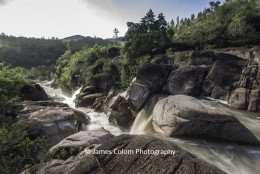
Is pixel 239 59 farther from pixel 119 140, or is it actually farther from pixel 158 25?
pixel 119 140

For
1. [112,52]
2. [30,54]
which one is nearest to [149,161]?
[112,52]

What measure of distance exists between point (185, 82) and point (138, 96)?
5536 millimetres

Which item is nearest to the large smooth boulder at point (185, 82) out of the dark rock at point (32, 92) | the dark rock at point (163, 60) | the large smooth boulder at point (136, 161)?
the dark rock at point (163, 60)

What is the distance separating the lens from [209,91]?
928 inches

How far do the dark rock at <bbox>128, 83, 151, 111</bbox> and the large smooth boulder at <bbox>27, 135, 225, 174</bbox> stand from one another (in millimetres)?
12110

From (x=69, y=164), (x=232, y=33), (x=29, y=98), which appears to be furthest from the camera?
(x=232, y=33)

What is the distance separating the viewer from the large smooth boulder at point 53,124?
1552cm

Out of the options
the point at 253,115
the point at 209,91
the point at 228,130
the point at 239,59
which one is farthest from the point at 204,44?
the point at 228,130

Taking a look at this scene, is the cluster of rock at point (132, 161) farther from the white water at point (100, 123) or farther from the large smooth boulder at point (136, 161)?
the white water at point (100, 123)

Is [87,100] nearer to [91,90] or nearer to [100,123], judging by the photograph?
[91,90]

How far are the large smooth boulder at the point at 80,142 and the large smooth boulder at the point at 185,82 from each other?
39.1 ft

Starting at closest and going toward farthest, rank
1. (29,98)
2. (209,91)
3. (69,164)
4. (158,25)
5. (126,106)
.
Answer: (69,164), (126,106), (209,91), (29,98), (158,25)

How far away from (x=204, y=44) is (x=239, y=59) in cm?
1246

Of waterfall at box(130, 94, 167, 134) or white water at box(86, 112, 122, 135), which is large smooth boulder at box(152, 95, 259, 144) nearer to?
waterfall at box(130, 94, 167, 134)
